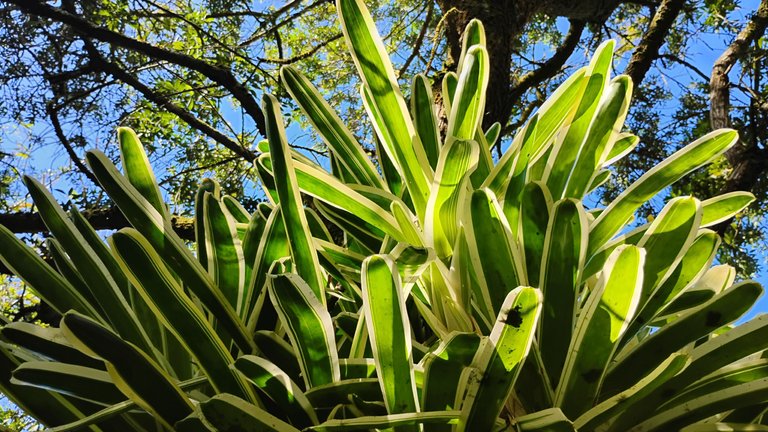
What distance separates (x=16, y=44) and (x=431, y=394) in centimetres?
281

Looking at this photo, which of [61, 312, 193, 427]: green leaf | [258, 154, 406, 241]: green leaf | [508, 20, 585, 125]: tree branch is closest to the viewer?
[61, 312, 193, 427]: green leaf

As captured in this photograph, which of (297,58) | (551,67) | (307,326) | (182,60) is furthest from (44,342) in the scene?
(551,67)

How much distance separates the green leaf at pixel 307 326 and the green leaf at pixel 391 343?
0.17 feet

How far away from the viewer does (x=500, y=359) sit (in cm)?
50

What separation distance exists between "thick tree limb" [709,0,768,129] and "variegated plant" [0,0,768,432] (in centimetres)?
167

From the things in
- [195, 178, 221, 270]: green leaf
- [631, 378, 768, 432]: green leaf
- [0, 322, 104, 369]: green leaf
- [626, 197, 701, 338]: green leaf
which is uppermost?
[195, 178, 221, 270]: green leaf

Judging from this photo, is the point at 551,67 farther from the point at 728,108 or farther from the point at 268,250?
the point at 268,250

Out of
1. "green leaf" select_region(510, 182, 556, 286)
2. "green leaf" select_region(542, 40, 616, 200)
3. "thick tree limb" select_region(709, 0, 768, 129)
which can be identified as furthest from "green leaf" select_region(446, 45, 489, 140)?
"thick tree limb" select_region(709, 0, 768, 129)

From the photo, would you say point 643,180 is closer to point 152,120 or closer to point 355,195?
point 355,195

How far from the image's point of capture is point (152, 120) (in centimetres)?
304

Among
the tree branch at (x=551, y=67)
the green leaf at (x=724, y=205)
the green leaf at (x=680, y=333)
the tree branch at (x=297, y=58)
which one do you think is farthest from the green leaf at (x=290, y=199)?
the tree branch at (x=297, y=58)

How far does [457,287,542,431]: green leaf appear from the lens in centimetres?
49

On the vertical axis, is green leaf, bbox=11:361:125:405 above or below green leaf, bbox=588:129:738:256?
below

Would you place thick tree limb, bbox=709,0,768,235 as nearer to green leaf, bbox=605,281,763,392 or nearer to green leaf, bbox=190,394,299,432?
green leaf, bbox=605,281,763,392
